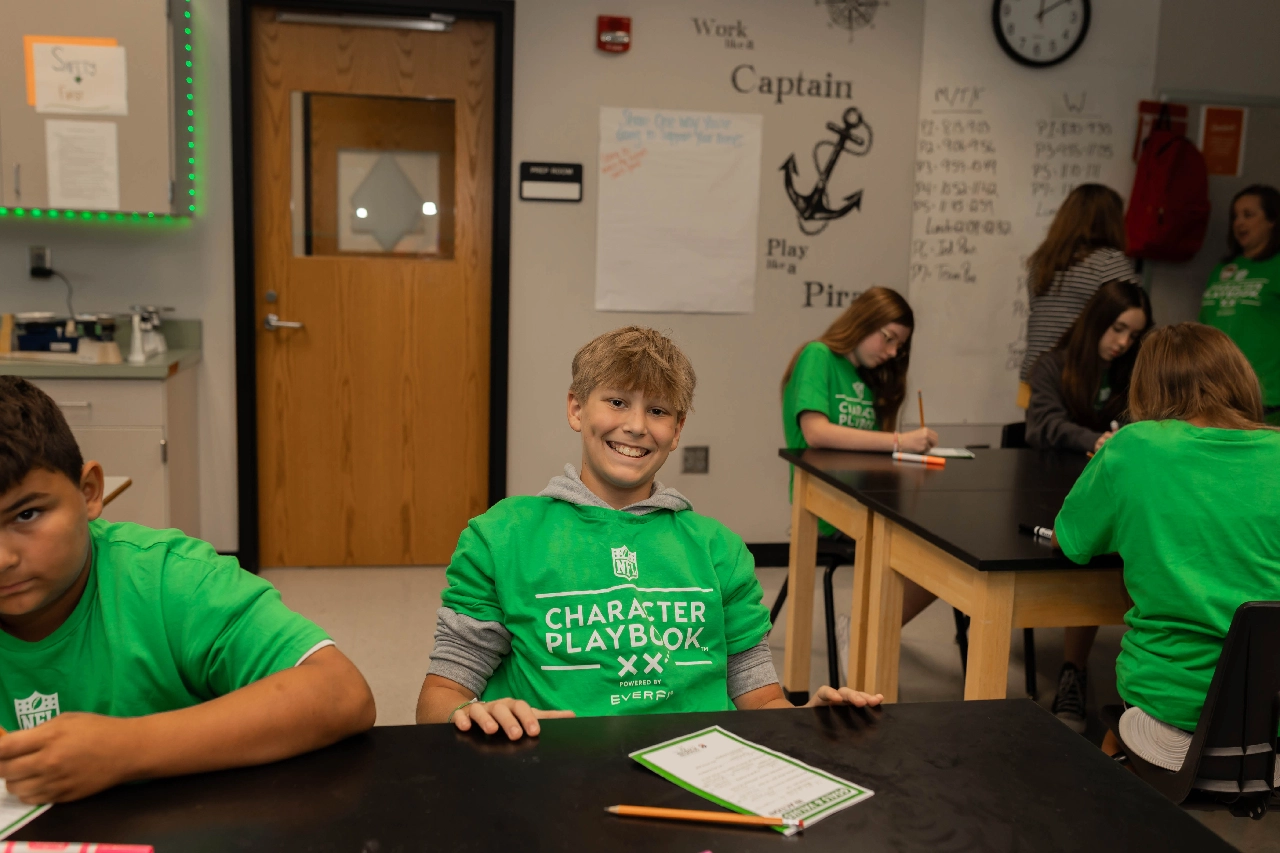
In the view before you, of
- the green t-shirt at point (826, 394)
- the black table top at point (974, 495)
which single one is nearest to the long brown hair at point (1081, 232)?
the black table top at point (974, 495)

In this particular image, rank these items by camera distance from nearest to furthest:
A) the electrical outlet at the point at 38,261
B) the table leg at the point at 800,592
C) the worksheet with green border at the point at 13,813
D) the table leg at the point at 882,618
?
1. the worksheet with green border at the point at 13,813
2. the table leg at the point at 882,618
3. the table leg at the point at 800,592
4. the electrical outlet at the point at 38,261

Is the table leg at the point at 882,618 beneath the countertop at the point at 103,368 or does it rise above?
beneath

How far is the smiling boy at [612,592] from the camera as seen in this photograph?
4.34 feet

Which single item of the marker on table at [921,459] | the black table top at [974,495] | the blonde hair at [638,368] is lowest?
the black table top at [974,495]

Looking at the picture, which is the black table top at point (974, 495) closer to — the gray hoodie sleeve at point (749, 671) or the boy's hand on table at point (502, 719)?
the gray hoodie sleeve at point (749, 671)

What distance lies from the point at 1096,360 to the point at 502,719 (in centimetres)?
251

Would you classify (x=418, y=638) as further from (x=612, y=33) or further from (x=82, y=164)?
(x=612, y=33)

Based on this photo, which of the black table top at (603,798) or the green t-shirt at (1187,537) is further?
the green t-shirt at (1187,537)

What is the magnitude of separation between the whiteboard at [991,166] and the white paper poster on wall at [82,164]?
9.65 feet

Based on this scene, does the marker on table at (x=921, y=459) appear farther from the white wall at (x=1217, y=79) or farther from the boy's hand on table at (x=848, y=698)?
the white wall at (x=1217, y=79)

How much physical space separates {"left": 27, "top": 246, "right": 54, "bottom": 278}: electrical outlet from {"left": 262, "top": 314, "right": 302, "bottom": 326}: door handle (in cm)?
73

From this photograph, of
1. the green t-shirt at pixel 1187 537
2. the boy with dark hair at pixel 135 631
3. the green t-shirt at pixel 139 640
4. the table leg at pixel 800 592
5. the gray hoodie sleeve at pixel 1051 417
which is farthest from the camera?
the gray hoodie sleeve at pixel 1051 417

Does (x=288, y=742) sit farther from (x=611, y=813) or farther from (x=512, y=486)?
(x=512, y=486)

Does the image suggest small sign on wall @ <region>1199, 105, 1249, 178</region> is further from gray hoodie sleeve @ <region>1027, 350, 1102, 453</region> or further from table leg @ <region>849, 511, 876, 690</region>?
table leg @ <region>849, 511, 876, 690</region>
